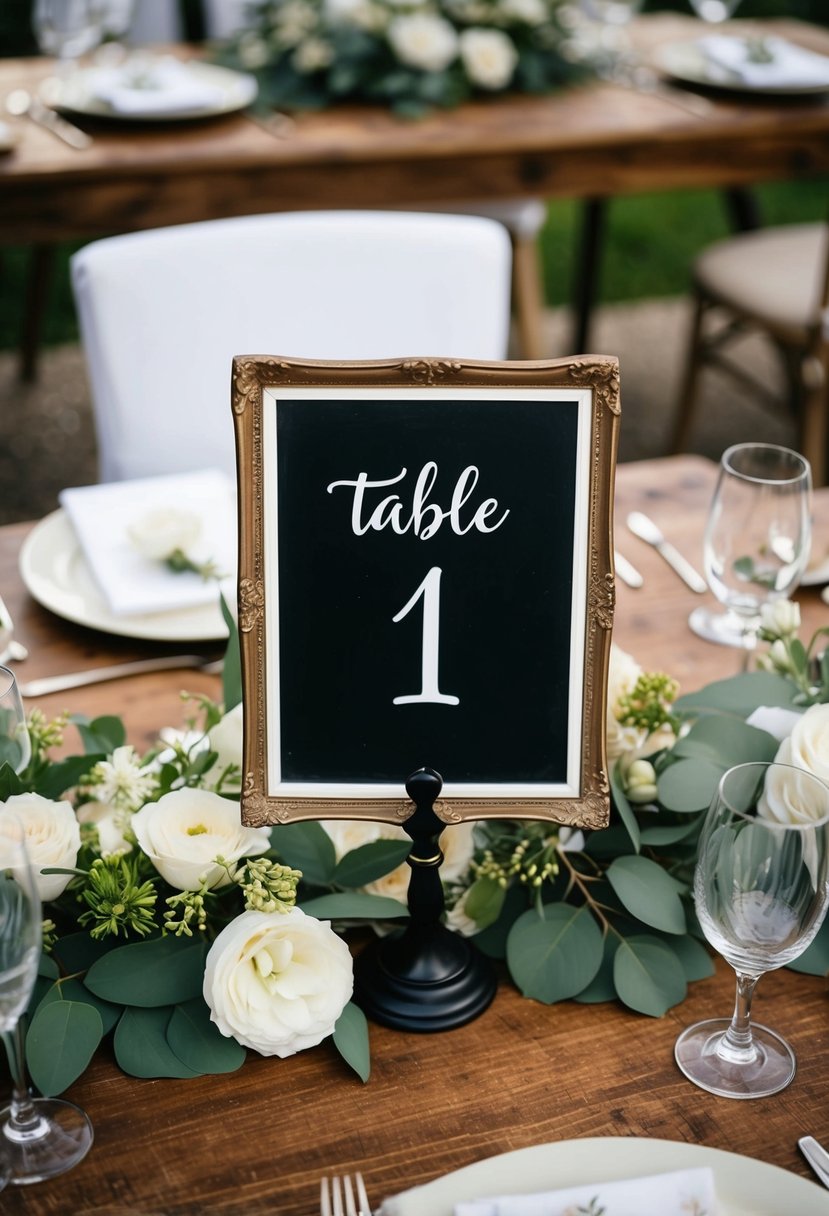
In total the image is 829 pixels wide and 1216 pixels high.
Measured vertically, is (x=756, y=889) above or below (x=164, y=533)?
above

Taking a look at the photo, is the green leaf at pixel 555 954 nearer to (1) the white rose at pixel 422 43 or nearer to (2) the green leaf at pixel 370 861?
(2) the green leaf at pixel 370 861

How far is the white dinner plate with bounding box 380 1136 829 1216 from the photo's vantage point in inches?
27.9

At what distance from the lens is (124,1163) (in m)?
0.75

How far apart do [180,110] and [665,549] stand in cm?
168

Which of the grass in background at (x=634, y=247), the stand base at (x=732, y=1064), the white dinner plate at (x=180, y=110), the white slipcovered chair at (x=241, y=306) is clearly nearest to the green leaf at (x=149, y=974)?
the stand base at (x=732, y=1064)

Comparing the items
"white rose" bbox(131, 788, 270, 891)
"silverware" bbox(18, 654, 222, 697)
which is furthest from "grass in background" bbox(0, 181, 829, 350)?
"white rose" bbox(131, 788, 270, 891)

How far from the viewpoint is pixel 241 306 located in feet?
5.69

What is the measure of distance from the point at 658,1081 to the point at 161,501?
34.3 inches

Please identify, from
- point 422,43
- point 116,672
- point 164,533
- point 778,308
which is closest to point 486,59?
point 422,43

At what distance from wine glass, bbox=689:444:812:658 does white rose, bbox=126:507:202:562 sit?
0.51 metres

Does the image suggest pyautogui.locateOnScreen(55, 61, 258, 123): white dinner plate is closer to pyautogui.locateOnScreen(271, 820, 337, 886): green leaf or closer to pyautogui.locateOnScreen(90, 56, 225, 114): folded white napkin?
pyautogui.locateOnScreen(90, 56, 225, 114): folded white napkin

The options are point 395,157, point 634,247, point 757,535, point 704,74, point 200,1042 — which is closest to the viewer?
point 200,1042

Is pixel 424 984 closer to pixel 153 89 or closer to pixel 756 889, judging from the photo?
pixel 756 889

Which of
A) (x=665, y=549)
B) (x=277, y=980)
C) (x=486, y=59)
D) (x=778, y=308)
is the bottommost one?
(x=778, y=308)
